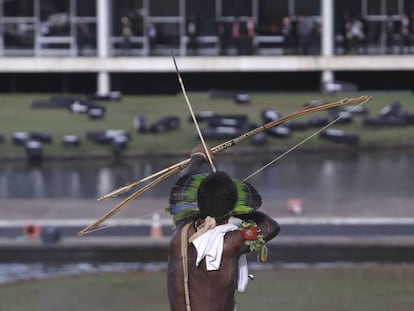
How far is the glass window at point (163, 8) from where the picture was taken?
130ft

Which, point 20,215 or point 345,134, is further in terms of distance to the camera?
point 345,134

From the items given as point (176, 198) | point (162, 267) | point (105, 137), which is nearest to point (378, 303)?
point (162, 267)

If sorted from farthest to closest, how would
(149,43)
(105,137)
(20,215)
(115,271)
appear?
(149,43)
(105,137)
(20,215)
(115,271)

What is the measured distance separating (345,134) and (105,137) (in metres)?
5.04

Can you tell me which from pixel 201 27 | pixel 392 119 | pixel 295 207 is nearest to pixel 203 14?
pixel 201 27

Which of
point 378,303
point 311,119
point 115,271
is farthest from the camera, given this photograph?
point 311,119

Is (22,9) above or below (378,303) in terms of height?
above

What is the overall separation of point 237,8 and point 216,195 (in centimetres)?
3395

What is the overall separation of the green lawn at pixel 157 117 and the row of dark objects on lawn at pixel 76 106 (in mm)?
176

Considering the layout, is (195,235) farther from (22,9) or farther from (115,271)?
(22,9)

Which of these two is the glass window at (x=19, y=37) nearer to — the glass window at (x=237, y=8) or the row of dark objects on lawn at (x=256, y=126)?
the glass window at (x=237, y=8)

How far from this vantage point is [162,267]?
13664 millimetres

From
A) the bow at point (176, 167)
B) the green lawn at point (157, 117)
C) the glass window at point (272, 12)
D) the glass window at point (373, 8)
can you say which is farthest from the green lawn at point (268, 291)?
the glass window at point (373, 8)

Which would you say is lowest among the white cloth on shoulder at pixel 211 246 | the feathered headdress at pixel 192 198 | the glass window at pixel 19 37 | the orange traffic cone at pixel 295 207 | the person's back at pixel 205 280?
the orange traffic cone at pixel 295 207
